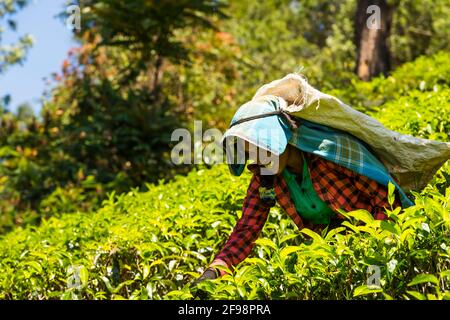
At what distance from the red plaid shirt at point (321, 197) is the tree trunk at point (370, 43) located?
5665mm

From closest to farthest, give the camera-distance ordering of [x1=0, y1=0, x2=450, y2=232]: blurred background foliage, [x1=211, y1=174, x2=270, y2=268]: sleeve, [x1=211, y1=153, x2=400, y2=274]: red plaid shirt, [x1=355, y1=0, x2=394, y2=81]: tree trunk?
[x1=211, y1=153, x2=400, y2=274]: red plaid shirt, [x1=211, y1=174, x2=270, y2=268]: sleeve, [x1=0, y1=0, x2=450, y2=232]: blurred background foliage, [x1=355, y1=0, x2=394, y2=81]: tree trunk

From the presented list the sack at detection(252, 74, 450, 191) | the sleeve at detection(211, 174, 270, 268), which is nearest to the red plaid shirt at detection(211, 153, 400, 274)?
the sleeve at detection(211, 174, 270, 268)

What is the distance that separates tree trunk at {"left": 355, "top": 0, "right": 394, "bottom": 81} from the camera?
26.4 feet

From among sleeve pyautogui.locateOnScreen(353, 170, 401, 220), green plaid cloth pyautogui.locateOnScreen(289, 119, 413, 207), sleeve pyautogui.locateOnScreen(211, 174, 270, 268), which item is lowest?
sleeve pyautogui.locateOnScreen(211, 174, 270, 268)

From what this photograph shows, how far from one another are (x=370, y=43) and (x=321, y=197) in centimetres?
596

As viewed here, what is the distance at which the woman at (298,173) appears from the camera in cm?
242

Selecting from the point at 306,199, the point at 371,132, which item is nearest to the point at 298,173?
the point at 306,199

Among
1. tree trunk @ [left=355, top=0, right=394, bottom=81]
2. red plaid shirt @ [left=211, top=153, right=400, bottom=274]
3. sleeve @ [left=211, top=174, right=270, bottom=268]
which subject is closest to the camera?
red plaid shirt @ [left=211, top=153, right=400, bottom=274]

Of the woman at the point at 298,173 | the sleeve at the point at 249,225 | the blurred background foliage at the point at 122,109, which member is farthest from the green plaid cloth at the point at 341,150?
the blurred background foliage at the point at 122,109

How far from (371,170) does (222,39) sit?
11.3m

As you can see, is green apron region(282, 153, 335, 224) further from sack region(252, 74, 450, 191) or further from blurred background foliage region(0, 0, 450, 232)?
blurred background foliage region(0, 0, 450, 232)

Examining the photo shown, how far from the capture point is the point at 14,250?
3.90 metres
